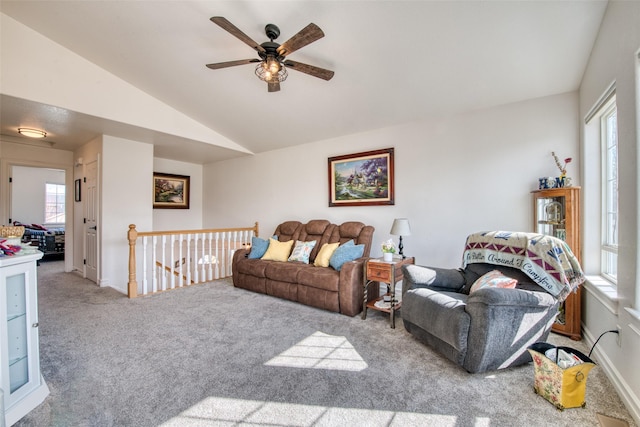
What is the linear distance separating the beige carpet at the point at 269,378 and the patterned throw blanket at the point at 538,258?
2.17 ft

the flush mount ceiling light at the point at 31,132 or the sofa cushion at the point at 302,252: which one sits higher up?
the flush mount ceiling light at the point at 31,132

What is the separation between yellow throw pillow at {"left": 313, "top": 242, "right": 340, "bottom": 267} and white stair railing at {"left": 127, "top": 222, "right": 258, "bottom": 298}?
1831 millimetres

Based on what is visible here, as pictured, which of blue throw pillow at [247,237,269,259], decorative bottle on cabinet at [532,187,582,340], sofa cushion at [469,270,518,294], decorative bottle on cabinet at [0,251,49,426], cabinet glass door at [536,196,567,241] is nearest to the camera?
decorative bottle on cabinet at [0,251,49,426]

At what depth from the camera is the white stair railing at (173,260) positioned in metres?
3.97

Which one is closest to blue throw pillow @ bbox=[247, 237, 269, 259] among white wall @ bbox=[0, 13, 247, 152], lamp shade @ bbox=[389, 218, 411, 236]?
lamp shade @ bbox=[389, 218, 411, 236]

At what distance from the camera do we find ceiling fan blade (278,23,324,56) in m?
1.89

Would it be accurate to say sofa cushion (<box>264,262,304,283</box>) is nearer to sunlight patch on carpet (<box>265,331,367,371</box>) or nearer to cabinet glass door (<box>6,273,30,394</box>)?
sunlight patch on carpet (<box>265,331,367,371</box>)

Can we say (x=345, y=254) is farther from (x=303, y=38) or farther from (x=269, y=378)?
(x=303, y=38)

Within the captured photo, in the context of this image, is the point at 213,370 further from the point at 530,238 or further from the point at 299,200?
the point at 299,200

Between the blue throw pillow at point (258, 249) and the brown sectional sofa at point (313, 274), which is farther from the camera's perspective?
the blue throw pillow at point (258, 249)

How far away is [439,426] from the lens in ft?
4.92

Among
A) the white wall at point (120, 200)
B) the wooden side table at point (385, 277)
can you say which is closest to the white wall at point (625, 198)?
the wooden side table at point (385, 277)

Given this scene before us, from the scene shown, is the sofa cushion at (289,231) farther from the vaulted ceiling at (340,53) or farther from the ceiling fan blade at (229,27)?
the ceiling fan blade at (229,27)

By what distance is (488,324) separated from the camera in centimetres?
188
